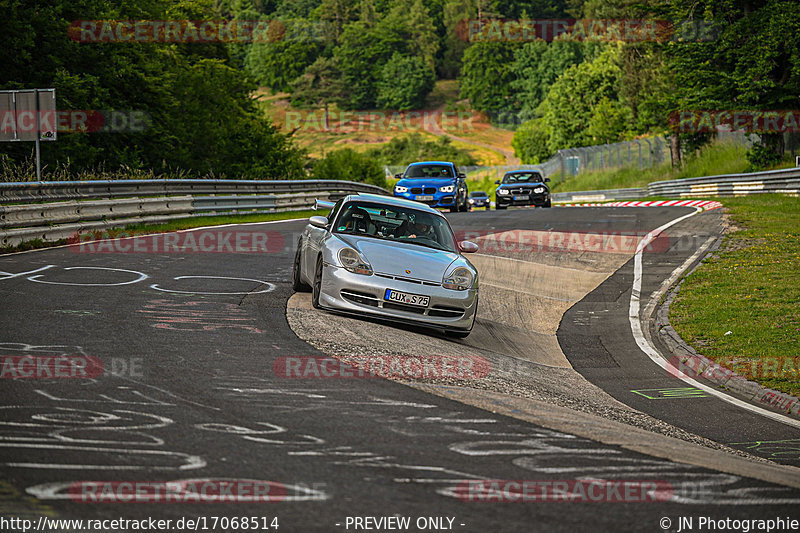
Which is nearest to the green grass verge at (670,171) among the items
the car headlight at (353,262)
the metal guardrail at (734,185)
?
the metal guardrail at (734,185)

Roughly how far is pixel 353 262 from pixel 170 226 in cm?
1366

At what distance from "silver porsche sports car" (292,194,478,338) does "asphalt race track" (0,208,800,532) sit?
1.48 ft

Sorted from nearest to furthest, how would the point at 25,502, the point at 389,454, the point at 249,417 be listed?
the point at 25,502 → the point at 389,454 → the point at 249,417

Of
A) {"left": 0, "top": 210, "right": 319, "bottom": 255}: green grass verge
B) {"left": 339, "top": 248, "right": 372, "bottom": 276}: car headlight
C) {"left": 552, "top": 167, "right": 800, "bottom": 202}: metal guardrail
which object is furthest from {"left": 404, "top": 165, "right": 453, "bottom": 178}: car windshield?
{"left": 339, "top": 248, "right": 372, "bottom": 276}: car headlight

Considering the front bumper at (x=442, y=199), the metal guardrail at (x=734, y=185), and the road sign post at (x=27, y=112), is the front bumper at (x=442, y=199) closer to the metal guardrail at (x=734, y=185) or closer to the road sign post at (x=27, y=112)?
the metal guardrail at (x=734, y=185)

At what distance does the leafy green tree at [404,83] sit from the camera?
187000 mm

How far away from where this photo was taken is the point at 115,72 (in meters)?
38.9

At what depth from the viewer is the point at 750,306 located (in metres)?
14.0

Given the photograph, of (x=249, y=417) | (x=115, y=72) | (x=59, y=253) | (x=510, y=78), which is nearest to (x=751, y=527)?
(x=249, y=417)

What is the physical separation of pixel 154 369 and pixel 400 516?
3.49 meters

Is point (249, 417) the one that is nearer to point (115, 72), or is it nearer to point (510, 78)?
point (115, 72)

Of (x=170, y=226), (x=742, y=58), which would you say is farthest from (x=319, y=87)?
(x=170, y=226)

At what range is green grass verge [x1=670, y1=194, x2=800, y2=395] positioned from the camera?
10.8 m

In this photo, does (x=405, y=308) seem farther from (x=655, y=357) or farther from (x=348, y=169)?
(x=348, y=169)
